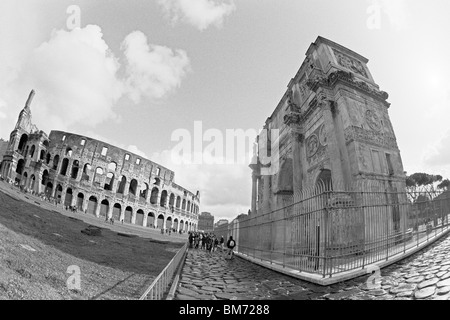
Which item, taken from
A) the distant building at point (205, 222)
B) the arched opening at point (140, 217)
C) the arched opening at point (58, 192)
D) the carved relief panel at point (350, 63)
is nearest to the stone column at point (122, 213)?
the arched opening at point (140, 217)

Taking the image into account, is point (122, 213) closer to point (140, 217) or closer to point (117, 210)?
point (117, 210)

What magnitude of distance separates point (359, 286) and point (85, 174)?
138 feet

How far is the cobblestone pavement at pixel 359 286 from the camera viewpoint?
12.1 ft

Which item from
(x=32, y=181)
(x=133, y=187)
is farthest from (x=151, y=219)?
(x=32, y=181)

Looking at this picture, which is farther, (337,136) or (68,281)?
(337,136)

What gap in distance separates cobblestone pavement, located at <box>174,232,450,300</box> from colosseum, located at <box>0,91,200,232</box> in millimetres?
35474

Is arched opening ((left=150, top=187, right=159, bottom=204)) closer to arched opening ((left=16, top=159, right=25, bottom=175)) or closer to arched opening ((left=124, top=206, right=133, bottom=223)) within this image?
arched opening ((left=124, top=206, right=133, bottom=223))

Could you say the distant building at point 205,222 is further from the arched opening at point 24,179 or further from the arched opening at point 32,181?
the arched opening at point 24,179

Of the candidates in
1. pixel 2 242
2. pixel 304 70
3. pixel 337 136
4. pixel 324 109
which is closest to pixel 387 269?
pixel 337 136

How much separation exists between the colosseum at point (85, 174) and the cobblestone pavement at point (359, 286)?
35.5m

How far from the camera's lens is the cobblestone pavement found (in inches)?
145
